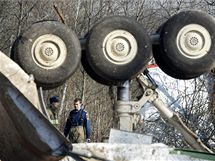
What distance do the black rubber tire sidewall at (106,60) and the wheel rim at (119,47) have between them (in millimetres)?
35

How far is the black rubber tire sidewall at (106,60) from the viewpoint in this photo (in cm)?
596

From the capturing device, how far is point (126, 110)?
6.18 meters

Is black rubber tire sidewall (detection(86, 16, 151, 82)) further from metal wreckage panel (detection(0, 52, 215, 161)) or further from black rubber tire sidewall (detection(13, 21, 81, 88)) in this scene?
metal wreckage panel (detection(0, 52, 215, 161))

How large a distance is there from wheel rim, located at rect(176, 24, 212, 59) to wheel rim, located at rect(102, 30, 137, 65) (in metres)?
0.47

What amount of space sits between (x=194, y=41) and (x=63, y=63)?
1.33 meters

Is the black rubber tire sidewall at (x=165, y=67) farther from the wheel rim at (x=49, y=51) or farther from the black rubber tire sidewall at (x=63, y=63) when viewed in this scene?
the wheel rim at (x=49, y=51)

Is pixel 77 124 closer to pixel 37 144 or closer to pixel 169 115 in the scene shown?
pixel 169 115

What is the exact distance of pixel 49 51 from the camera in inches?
232

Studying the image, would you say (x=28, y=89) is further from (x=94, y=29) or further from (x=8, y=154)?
(x=94, y=29)

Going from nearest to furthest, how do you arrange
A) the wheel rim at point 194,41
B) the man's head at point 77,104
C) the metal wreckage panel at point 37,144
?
the metal wreckage panel at point 37,144 → the wheel rim at point 194,41 → the man's head at point 77,104

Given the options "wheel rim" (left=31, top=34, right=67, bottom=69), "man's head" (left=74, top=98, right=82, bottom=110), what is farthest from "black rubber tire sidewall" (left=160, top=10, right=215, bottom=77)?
"man's head" (left=74, top=98, right=82, bottom=110)

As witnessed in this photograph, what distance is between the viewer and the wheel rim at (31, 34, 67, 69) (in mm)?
5891

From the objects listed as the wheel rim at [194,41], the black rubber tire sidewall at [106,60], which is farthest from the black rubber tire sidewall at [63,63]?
the wheel rim at [194,41]

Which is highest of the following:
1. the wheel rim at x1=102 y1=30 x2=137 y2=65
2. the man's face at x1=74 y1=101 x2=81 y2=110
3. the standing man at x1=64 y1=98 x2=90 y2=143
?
the wheel rim at x1=102 y1=30 x2=137 y2=65
